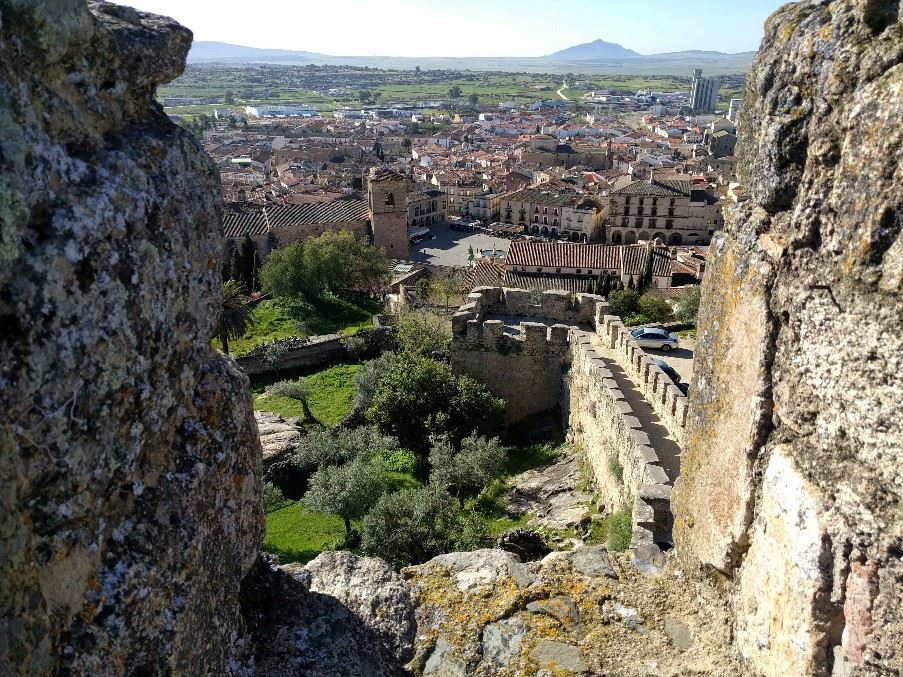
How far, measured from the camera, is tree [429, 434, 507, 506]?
12.8 meters

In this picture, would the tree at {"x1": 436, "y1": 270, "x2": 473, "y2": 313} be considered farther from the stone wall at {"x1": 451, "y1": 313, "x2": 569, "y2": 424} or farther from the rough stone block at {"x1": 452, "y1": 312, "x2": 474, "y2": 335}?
the stone wall at {"x1": 451, "y1": 313, "x2": 569, "y2": 424}

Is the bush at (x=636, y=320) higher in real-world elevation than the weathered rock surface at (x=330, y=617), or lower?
lower

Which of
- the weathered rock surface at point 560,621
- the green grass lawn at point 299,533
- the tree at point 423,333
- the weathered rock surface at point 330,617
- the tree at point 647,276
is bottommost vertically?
the green grass lawn at point 299,533

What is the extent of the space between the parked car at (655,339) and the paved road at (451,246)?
2821 centimetres

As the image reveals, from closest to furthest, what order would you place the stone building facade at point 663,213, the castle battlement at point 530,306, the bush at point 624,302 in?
the castle battlement at point 530,306 < the bush at point 624,302 < the stone building facade at point 663,213

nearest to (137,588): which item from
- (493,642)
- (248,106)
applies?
(493,642)

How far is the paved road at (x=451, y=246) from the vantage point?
47.8 metres

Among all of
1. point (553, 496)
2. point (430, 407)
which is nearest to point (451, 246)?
point (430, 407)

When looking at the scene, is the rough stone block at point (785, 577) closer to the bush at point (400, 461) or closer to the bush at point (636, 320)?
the bush at point (400, 461)

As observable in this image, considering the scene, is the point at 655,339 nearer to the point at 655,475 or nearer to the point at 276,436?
the point at 276,436

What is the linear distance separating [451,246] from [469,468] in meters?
40.4

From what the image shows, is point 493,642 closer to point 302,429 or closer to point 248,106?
point 302,429

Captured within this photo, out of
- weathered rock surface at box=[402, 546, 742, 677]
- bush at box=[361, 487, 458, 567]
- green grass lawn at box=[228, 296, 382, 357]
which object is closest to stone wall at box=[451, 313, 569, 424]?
bush at box=[361, 487, 458, 567]

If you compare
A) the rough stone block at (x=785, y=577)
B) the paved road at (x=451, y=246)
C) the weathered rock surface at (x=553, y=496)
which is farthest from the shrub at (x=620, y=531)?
the paved road at (x=451, y=246)
